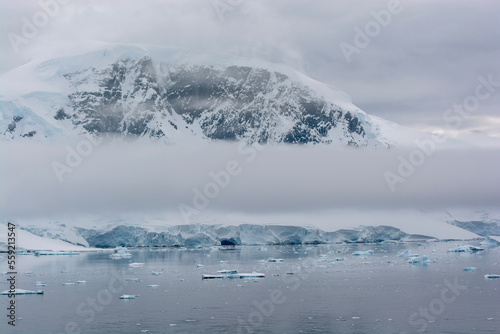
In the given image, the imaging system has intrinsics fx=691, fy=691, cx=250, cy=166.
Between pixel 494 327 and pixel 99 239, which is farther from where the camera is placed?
pixel 99 239

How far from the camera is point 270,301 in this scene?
42.2 m

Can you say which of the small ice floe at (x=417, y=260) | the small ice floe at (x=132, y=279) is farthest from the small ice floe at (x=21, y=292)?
the small ice floe at (x=417, y=260)

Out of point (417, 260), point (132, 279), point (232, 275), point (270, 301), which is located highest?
point (417, 260)

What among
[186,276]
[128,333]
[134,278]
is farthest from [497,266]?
[128,333]

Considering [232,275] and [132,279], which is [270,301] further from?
[132,279]

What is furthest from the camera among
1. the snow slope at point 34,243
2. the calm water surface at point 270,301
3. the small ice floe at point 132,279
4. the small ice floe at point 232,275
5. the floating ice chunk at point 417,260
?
the snow slope at point 34,243

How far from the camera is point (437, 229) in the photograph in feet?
466

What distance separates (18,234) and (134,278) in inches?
2065

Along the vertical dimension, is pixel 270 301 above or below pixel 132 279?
below

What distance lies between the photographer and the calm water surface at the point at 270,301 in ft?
112

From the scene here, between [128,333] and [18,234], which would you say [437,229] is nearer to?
[18,234]

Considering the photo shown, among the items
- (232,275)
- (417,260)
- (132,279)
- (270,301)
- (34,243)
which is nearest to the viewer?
(270,301)

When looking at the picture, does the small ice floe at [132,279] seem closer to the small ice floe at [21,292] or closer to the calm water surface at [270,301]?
the calm water surface at [270,301]

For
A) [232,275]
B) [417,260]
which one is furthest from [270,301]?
[417,260]
